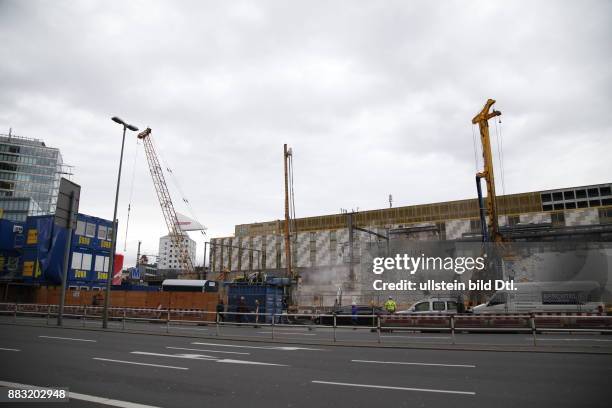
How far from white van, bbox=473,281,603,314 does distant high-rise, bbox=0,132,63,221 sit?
114811 mm

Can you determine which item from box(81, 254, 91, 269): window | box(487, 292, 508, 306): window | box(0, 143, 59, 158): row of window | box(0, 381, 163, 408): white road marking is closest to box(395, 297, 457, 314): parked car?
box(487, 292, 508, 306): window

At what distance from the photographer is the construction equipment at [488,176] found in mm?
37700

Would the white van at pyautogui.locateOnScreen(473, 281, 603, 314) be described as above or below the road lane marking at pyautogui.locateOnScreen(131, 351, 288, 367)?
above

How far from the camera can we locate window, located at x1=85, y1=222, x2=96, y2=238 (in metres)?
40.0

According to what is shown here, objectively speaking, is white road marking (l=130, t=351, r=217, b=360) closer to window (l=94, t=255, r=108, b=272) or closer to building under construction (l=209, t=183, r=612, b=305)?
building under construction (l=209, t=183, r=612, b=305)

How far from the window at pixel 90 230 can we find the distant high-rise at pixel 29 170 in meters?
80.9

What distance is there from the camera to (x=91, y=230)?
40625 millimetres

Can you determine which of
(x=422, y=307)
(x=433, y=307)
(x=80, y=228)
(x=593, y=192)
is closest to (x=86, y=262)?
(x=80, y=228)

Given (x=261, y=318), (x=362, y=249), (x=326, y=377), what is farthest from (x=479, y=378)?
(x=362, y=249)

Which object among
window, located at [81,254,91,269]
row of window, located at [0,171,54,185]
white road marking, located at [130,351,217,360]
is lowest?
white road marking, located at [130,351,217,360]

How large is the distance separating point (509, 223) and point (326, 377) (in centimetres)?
8006

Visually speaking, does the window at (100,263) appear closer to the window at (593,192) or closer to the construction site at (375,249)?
the construction site at (375,249)

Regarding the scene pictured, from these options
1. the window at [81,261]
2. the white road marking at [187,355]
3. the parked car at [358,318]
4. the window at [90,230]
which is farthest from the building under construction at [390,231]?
the white road marking at [187,355]

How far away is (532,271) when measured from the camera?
34531 mm
